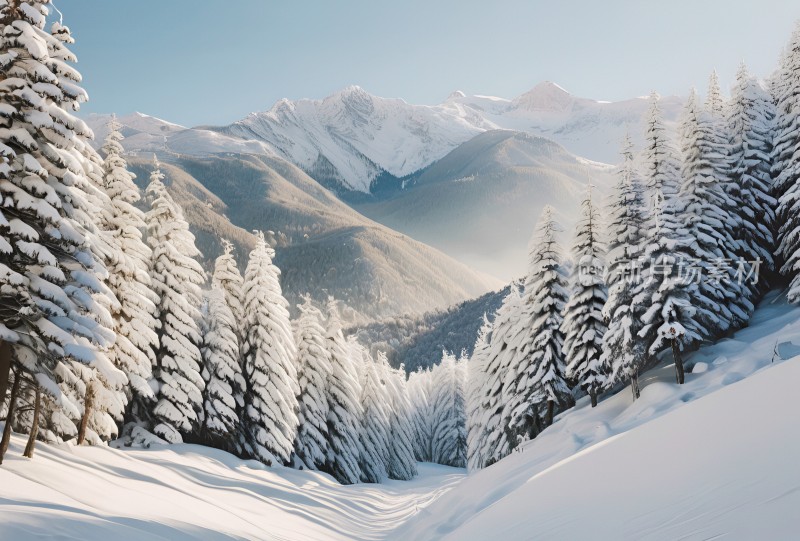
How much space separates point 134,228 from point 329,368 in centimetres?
1847

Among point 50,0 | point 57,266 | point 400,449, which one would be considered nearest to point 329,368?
point 400,449

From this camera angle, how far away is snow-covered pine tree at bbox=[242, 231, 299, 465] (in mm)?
31234

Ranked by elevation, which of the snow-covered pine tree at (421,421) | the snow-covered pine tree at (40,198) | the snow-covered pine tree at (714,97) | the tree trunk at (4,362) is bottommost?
the snow-covered pine tree at (421,421)

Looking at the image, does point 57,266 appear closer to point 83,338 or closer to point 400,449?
point 83,338

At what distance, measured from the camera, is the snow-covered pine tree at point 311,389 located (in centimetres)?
3700

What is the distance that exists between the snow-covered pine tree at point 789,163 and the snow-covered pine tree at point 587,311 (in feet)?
30.0

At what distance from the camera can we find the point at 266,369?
103ft

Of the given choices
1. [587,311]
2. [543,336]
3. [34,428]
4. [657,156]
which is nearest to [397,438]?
[543,336]

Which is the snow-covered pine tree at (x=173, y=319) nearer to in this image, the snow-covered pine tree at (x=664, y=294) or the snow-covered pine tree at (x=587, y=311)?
the snow-covered pine tree at (x=587, y=311)

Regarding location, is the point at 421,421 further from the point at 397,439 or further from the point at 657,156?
the point at 657,156

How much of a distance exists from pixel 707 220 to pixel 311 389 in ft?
86.7

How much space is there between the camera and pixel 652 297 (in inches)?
984

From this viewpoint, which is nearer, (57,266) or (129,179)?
(57,266)

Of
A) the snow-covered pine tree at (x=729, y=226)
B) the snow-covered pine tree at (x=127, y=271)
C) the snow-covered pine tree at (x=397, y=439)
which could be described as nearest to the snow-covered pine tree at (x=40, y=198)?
the snow-covered pine tree at (x=127, y=271)
